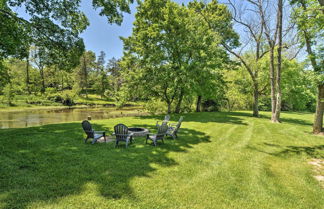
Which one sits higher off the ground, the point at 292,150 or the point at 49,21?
the point at 49,21

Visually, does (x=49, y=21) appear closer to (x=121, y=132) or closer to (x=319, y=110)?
(x=121, y=132)

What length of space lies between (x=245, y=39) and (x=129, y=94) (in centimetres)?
1332

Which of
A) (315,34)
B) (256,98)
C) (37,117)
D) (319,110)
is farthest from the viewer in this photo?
(37,117)

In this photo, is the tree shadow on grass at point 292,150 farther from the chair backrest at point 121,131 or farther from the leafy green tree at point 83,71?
the leafy green tree at point 83,71

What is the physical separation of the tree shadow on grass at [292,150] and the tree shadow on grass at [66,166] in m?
3.13

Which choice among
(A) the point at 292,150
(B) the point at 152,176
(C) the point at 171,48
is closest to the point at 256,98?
(C) the point at 171,48

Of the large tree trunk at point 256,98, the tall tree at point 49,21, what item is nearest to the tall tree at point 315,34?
the large tree trunk at point 256,98

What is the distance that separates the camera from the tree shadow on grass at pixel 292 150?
627cm

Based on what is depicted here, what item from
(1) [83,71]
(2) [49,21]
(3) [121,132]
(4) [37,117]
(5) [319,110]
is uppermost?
(1) [83,71]

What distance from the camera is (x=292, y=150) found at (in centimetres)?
671

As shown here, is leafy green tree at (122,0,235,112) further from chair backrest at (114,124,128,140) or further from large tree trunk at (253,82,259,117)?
chair backrest at (114,124,128,140)

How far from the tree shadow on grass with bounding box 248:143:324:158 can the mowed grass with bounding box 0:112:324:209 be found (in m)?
0.04

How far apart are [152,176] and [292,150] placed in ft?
20.4

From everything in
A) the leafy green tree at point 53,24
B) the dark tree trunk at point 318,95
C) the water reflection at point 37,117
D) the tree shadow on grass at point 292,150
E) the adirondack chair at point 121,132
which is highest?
the leafy green tree at point 53,24
